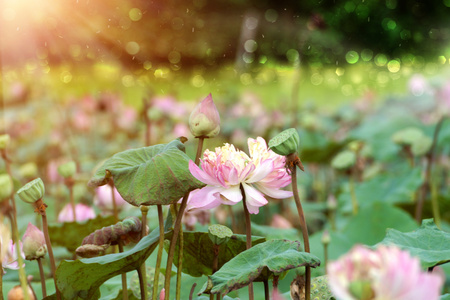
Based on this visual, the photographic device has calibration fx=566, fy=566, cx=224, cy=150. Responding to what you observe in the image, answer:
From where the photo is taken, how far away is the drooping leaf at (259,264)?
1.26ft

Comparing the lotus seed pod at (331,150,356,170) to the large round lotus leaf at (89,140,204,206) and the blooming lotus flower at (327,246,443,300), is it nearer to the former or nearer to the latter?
the large round lotus leaf at (89,140,204,206)

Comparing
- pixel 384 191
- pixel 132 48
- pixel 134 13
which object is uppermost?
pixel 134 13

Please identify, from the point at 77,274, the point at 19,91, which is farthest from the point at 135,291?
the point at 19,91

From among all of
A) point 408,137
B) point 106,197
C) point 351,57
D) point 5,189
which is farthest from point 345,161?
point 351,57

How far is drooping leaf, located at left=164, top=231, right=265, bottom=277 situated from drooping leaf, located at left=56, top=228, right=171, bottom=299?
5 centimetres

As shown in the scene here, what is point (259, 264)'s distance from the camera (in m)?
0.41

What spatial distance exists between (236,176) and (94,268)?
14 centimetres

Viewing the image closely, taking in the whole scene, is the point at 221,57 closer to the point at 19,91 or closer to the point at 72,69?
the point at 72,69

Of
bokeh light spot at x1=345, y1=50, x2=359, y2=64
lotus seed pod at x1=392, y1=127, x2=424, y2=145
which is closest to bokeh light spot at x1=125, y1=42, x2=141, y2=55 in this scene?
bokeh light spot at x1=345, y1=50, x2=359, y2=64

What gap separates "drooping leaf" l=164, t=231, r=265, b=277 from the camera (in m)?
0.53

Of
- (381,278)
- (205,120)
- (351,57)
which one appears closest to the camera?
(381,278)

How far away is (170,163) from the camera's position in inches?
17.9

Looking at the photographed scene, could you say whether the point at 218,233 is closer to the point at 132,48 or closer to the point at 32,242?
the point at 32,242

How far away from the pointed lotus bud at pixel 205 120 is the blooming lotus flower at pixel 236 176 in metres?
0.02
